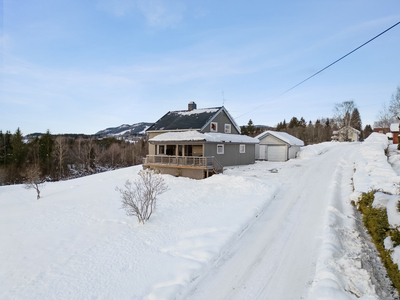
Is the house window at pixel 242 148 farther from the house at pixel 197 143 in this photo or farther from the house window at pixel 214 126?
the house window at pixel 214 126

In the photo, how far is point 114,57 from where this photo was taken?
800 inches

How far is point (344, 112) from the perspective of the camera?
1928 inches

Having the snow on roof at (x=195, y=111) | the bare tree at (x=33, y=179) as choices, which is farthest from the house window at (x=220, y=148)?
the bare tree at (x=33, y=179)

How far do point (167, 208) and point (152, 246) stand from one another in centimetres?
376

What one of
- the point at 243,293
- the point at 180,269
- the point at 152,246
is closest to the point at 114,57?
the point at 152,246

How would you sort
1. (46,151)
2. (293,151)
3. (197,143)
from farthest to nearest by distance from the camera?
(46,151)
(293,151)
(197,143)

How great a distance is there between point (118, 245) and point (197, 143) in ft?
41.0

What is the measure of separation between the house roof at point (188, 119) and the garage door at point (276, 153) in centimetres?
608

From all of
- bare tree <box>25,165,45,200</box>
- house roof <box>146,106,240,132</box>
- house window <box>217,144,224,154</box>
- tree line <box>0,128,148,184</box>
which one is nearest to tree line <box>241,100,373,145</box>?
house roof <box>146,106,240,132</box>

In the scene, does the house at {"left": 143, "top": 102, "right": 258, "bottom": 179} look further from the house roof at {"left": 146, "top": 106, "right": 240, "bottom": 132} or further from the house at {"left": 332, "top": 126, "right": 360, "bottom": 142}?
the house at {"left": 332, "top": 126, "right": 360, "bottom": 142}

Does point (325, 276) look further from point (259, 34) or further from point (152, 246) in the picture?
point (259, 34)

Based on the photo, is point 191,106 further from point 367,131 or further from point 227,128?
point 367,131

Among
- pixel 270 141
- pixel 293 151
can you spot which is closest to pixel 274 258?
pixel 270 141

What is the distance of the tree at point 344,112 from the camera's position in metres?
48.0
